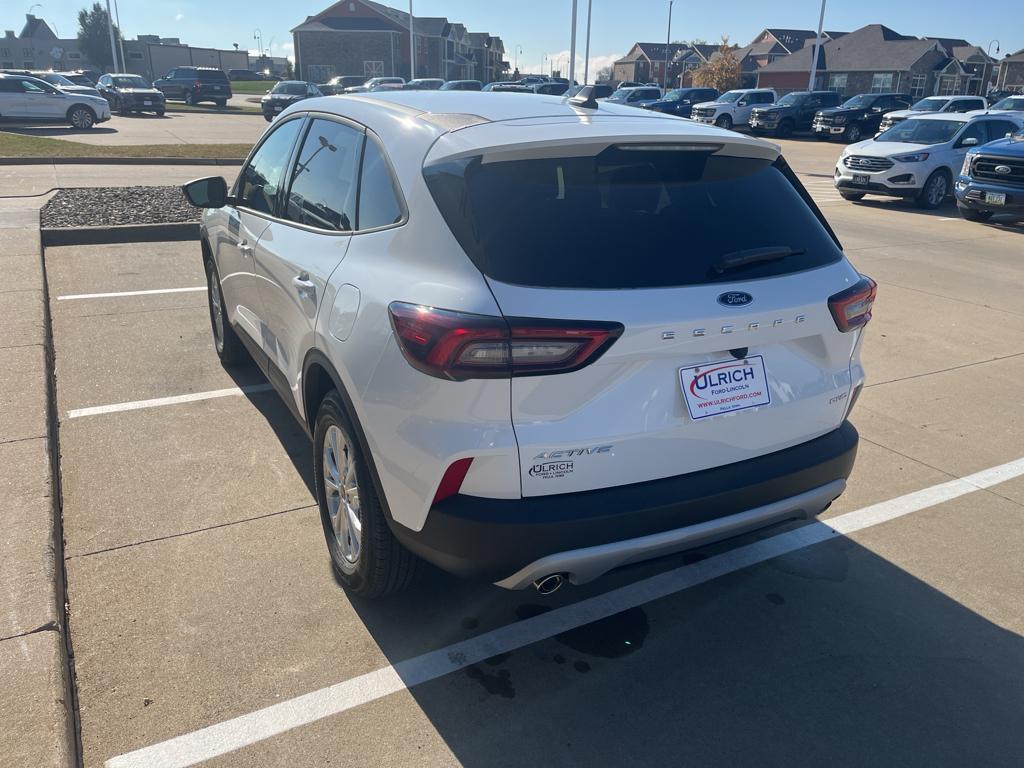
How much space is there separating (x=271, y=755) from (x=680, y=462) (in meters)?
1.57

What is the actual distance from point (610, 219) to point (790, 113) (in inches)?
1395

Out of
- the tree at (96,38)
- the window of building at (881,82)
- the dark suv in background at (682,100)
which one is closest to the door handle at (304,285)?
the dark suv in background at (682,100)

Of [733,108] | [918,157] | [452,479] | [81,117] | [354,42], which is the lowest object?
[452,479]

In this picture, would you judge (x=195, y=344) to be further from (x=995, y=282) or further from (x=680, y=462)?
(x=995, y=282)

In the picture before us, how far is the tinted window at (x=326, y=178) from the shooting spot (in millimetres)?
3326

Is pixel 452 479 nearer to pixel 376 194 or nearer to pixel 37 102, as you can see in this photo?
pixel 376 194

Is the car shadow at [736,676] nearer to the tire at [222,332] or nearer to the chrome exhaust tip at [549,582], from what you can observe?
the chrome exhaust tip at [549,582]

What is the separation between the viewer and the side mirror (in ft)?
15.4

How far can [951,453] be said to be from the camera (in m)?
4.80

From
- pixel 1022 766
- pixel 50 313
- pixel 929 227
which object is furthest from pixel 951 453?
pixel 929 227

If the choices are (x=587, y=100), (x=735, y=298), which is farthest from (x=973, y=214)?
(x=735, y=298)

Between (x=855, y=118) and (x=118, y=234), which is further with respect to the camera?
(x=855, y=118)

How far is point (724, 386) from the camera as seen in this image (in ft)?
8.75

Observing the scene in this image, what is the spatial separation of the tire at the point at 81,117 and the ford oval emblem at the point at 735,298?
1154 inches
